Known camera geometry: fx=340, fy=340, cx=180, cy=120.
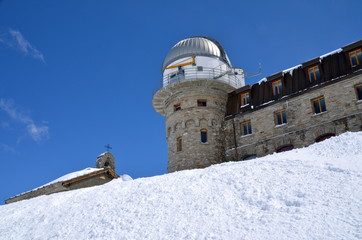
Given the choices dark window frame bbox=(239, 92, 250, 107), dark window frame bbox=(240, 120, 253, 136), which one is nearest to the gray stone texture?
dark window frame bbox=(239, 92, 250, 107)

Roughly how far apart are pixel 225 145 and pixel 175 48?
10.8 meters

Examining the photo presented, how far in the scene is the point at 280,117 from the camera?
25.5 m

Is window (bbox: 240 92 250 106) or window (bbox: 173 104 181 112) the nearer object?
window (bbox: 240 92 250 106)

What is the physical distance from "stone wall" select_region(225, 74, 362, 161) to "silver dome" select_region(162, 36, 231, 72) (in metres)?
6.99

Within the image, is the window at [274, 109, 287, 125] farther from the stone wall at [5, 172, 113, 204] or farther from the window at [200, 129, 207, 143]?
the stone wall at [5, 172, 113, 204]

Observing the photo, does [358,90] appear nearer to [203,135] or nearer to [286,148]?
[286,148]

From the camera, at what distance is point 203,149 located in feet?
89.8

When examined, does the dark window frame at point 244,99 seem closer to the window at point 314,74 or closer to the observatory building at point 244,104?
the observatory building at point 244,104

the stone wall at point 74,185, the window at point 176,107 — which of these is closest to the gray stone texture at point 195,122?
the window at point 176,107

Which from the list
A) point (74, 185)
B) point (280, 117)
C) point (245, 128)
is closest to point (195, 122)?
point (245, 128)

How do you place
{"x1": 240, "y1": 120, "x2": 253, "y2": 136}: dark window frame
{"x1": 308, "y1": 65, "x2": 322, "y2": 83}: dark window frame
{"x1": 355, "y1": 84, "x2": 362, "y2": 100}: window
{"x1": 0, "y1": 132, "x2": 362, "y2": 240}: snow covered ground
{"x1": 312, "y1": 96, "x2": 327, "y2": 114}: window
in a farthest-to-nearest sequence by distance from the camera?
{"x1": 240, "y1": 120, "x2": 253, "y2": 136}: dark window frame → {"x1": 308, "y1": 65, "x2": 322, "y2": 83}: dark window frame → {"x1": 312, "y1": 96, "x2": 327, "y2": 114}: window → {"x1": 355, "y1": 84, "x2": 362, "y2": 100}: window → {"x1": 0, "y1": 132, "x2": 362, "y2": 240}: snow covered ground

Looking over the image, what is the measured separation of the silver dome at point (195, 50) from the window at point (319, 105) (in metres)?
10.6

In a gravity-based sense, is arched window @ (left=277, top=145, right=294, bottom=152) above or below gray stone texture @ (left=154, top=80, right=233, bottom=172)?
below

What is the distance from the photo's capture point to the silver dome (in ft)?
102
